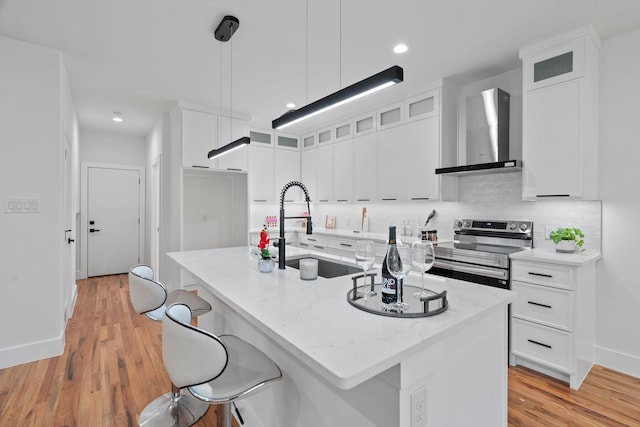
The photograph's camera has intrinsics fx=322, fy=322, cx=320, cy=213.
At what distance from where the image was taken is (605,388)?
233cm

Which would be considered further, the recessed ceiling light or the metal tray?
the recessed ceiling light

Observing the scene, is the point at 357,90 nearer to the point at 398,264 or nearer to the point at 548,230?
the point at 398,264

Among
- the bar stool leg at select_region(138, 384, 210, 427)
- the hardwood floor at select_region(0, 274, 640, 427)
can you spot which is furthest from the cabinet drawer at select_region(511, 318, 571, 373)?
the bar stool leg at select_region(138, 384, 210, 427)

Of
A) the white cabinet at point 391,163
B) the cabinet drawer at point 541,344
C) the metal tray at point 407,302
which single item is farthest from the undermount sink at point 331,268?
the white cabinet at point 391,163

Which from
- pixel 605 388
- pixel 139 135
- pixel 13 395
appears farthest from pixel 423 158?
pixel 139 135

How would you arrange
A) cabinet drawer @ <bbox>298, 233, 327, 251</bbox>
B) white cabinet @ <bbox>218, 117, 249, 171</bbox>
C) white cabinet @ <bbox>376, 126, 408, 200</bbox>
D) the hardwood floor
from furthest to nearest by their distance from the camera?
A: 1. cabinet drawer @ <bbox>298, 233, 327, 251</bbox>
2. white cabinet @ <bbox>218, 117, 249, 171</bbox>
3. white cabinet @ <bbox>376, 126, 408, 200</bbox>
4. the hardwood floor

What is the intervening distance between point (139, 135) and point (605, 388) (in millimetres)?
7224

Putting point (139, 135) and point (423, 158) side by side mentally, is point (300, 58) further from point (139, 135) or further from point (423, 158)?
point (139, 135)

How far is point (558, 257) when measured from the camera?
2461 millimetres

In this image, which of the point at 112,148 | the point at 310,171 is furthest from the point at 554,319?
the point at 112,148

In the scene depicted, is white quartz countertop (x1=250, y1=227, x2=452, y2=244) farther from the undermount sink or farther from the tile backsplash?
the undermount sink

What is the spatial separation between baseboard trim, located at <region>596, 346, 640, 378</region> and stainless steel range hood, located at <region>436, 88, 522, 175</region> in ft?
5.60

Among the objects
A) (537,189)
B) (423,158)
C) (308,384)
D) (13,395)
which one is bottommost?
(13,395)

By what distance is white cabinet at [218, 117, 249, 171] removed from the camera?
4559 millimetres
